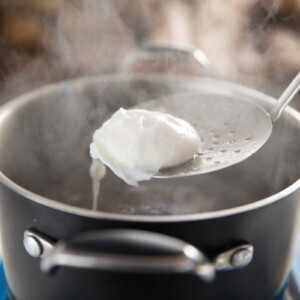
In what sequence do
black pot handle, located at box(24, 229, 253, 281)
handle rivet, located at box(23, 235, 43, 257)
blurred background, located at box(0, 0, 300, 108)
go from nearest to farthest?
1. black pot handle, located at box(24, 229, 253, 281)
2. handle rivet, located at box(23, 235, 43, 257)
3. blurred background, located at box(0, 0, 300, 108)

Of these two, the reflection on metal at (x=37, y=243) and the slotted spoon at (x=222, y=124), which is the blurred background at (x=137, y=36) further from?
the reflection on metal at (x=37, y=243)

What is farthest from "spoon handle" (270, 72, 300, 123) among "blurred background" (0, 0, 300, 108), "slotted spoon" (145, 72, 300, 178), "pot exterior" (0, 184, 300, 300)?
"blurred background" (0, 0, 300, 108)

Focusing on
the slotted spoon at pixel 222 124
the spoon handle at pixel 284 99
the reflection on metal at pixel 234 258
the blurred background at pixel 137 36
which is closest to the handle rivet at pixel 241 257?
the reflection on metal at pixel 234 258

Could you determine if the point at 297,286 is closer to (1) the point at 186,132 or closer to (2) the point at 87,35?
(1) the point at 186,132

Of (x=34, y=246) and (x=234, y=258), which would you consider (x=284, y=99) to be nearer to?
(x=234, y=258)

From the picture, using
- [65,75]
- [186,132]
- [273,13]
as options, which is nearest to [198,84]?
[186,132]

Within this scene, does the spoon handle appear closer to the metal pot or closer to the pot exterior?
the metal pot

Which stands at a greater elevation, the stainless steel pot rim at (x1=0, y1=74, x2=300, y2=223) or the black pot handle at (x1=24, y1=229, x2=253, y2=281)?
the stainless steel pot rim at (x1=0, y1=74, x2=300, y2=223)

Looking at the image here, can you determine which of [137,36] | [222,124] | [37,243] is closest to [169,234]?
[37,243]

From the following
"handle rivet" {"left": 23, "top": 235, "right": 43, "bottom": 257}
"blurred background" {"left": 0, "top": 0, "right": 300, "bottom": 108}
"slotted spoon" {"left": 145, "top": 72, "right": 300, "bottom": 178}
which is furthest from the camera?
"blurred background" {"left": 0, "top": 0, "right": 300, "bottom": 108}
